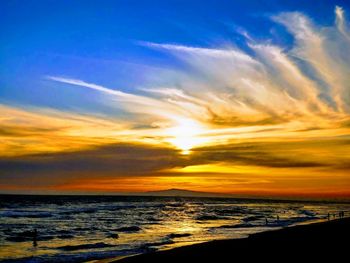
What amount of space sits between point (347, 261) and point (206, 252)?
23.0ft

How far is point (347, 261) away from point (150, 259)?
8.28 m

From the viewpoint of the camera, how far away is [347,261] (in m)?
13.3

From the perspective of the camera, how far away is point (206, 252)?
1880cm

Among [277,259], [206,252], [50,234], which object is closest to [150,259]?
[206,252]

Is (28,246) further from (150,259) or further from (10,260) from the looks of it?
(150,259)

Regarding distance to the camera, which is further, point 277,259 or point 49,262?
point 49,262

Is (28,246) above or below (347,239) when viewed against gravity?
below

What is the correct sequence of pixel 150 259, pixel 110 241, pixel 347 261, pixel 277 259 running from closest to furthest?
pixel 347 261
pixel 277 259
pixel 150 259
pixel 110 241

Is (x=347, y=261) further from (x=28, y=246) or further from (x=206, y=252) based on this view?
(x=28, y=246)

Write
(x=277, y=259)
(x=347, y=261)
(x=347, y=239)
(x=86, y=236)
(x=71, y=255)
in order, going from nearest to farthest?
(x=347, y=261) → (x=277, y=259) → (x=347, y=239) → (x=71, y=255) → (x=86, y=236)

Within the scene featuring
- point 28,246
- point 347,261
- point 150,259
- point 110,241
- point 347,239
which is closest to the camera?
point 347,261

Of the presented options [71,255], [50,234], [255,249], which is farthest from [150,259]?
[50,234]

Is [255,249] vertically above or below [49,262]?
above

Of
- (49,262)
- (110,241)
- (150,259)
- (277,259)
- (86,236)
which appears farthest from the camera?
(86,236)
